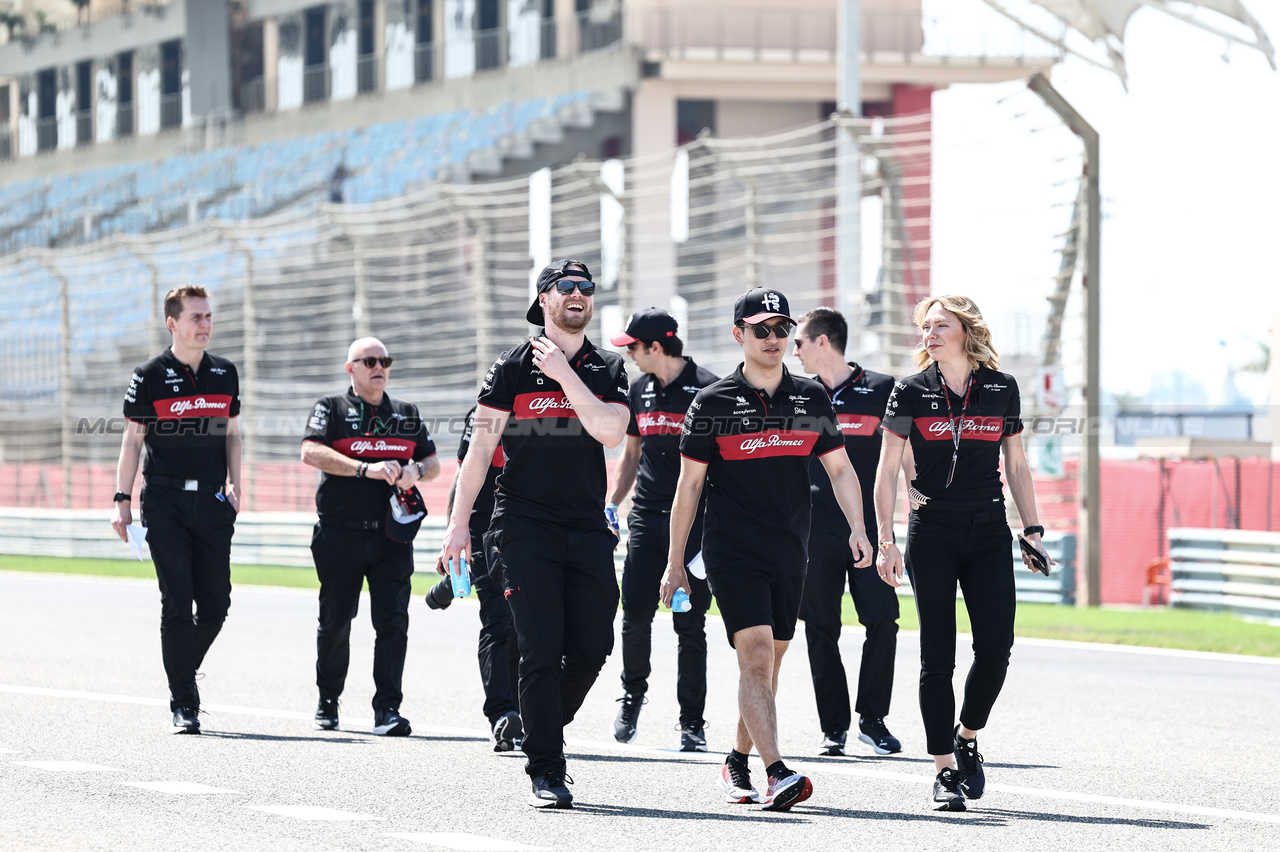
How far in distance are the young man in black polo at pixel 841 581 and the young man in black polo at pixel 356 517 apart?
6.73 feet

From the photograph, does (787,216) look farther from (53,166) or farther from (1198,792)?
(53,166)

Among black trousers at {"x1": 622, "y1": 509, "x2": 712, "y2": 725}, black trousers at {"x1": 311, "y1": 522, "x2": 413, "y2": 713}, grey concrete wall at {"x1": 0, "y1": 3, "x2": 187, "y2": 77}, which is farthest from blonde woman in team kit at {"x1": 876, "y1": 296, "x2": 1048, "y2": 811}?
grey concrete wall at {"x1": 0, "y1": 3, "x2": 187, "y2": 77}

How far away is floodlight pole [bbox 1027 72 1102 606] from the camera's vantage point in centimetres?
1764

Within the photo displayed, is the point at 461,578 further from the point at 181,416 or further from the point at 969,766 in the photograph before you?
the point at 181,416

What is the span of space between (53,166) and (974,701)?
170 feet

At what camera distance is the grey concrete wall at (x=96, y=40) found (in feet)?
182

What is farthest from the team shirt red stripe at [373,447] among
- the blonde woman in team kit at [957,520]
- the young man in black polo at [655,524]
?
the blonde woman in team kit at [957,520]

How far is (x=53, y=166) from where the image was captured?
55.4 meters

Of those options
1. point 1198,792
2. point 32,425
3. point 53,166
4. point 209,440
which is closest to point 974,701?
point 1198,792

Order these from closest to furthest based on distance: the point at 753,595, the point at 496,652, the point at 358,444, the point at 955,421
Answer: the point at 753,595, the point at 955,421, the point at 496,652, the point at 358,444

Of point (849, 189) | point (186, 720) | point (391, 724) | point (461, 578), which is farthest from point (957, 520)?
point (849, 189)

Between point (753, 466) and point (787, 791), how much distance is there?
1.20m

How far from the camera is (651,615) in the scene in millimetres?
9484

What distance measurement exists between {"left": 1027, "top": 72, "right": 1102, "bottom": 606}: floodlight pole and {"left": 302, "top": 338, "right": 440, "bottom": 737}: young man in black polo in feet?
31.0
